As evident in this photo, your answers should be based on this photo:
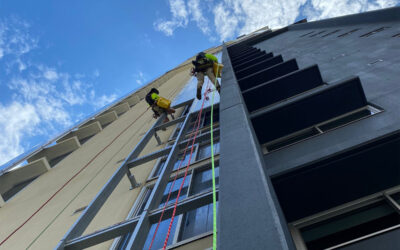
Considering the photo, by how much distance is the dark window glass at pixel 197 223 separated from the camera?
378cm

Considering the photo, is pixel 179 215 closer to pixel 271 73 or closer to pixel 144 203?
pixel 144 203

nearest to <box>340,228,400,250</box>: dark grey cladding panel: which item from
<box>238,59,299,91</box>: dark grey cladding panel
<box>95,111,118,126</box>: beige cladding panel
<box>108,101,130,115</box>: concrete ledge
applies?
<box>238,59,299,91</box>: dark grey cladding panel

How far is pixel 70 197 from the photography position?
20.2ft

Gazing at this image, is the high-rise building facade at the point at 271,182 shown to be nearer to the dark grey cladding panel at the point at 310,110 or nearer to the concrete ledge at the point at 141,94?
the dark grey cladding panel at the point at 310,110

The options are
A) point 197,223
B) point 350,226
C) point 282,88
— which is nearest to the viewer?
point 350,226

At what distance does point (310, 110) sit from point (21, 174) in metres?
9.06

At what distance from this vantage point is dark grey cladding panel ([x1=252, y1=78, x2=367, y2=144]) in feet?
13.6

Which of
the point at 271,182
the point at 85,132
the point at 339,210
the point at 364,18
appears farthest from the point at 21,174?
the point at 364,18

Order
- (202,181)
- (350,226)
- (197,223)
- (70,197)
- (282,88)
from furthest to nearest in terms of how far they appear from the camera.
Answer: (70,197), (282,88), (202,181), (197,223), (350,226)

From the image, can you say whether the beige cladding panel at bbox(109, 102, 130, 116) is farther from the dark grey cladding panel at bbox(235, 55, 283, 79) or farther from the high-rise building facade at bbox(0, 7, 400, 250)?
the dark grey cladding panel at bbox(235, 55, 283, 79)

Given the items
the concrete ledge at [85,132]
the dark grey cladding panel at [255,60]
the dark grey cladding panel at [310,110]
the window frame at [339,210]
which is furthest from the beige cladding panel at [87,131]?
the window frame at [339,210]

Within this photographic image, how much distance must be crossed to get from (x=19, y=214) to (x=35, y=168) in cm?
302

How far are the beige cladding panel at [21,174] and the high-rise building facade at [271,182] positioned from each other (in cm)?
12

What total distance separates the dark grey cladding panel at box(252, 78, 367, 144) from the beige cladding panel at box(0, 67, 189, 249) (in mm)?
3010
